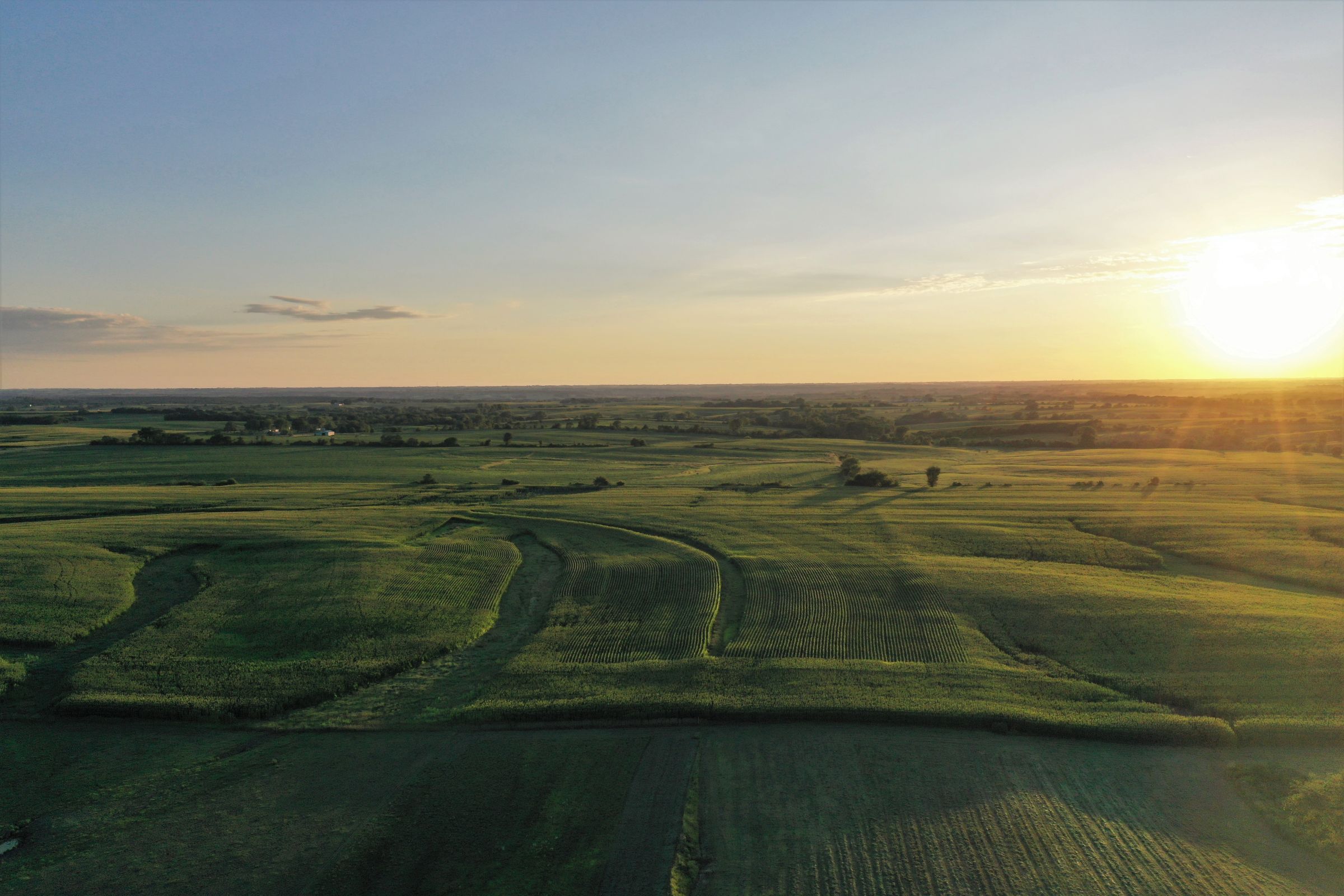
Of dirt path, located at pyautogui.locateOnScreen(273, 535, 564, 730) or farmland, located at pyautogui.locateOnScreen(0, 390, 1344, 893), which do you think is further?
dirt path, located at pyautogui.locateOnScreen(273, 535, 564, 730)

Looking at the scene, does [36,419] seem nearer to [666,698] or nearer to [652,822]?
[666,698]

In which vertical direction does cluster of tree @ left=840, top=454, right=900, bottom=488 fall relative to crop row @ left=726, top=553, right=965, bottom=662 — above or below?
above

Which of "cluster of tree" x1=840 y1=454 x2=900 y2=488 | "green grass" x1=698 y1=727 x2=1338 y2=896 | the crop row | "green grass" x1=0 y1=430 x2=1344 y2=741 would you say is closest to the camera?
"green grass" x1=698 y1=727 x2=1338 y2=896

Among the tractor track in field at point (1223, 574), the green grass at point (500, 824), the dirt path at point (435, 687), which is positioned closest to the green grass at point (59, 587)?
the dirt path at point (435, 687)

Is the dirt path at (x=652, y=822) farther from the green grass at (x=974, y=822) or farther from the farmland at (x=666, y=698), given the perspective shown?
the green grass at (x=974, y=822)

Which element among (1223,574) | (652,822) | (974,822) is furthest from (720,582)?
(1223,574)

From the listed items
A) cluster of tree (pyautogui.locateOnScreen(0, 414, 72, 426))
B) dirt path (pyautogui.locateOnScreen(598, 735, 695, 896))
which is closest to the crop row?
dirt path (pyautogui.locateOnScreen(598, 735, 695, 896))

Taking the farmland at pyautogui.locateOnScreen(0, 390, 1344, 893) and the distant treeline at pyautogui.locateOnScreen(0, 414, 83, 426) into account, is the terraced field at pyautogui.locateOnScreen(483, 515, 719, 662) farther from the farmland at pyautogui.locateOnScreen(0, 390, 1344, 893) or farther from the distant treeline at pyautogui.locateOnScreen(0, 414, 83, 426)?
the distant treeline at pyautogui.locateOnScreen(0, 414, 83, 426)
